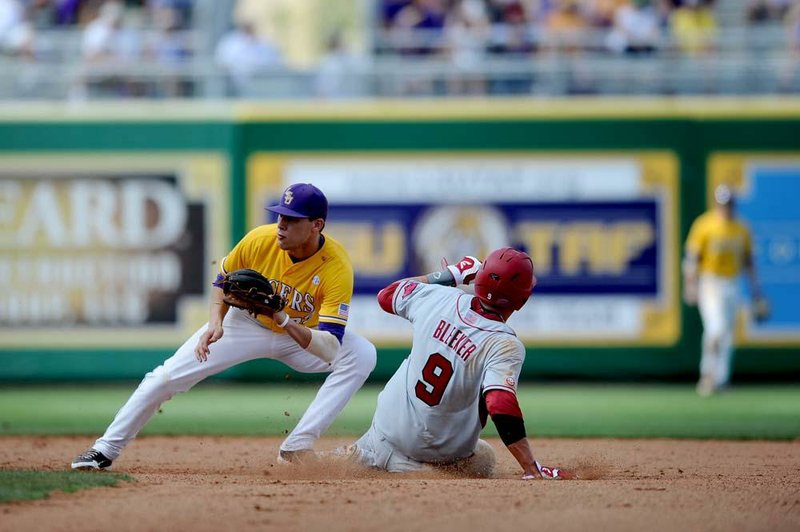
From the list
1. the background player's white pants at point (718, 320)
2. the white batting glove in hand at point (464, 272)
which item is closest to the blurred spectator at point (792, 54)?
the background player's white pants at point (718, 320)

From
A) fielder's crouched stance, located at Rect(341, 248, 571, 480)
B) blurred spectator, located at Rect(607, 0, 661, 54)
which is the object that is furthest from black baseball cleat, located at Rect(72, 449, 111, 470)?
blurred spectator, located at Rect(607, 0, 661, 54)

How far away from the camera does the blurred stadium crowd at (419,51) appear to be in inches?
551

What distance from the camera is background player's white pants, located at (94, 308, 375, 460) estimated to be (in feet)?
23.1

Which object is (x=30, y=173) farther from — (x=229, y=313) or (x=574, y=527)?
(x=574, y=527)

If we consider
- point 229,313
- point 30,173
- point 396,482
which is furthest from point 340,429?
point 30,173

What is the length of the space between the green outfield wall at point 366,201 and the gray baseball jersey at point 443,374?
671cm

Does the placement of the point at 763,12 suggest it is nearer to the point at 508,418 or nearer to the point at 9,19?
the point at 9,19

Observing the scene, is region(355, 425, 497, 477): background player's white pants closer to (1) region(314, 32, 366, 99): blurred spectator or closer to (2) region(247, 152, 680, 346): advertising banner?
(2) region(247, 152, 680, 346): advertising banner

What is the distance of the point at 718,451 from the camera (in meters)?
8.70

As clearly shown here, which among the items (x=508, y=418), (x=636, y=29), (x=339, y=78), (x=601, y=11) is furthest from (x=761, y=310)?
(x=508, y=418)

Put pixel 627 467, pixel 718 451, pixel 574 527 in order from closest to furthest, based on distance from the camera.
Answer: pixel 574 527
pixel 627 467
pixel 718 451

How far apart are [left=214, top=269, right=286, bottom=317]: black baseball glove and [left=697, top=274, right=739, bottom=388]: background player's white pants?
271 inches

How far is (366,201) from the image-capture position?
13.8 metres

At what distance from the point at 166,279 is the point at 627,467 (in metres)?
7.24
